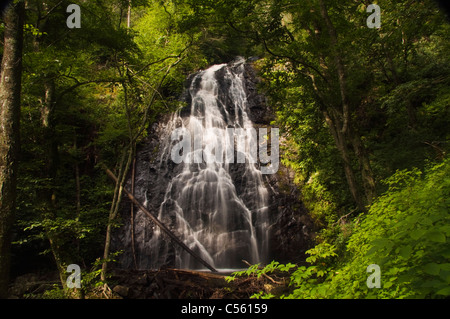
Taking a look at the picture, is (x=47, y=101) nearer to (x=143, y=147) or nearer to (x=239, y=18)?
(x=239, y=18)

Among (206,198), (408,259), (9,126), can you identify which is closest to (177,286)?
(206,198)

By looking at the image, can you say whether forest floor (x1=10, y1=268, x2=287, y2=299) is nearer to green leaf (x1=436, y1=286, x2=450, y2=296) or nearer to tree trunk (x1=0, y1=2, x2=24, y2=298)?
tree trunk (x1=0, y1=2, x2=24, y2=298)

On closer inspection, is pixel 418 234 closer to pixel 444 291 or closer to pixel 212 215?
pixel 444 291

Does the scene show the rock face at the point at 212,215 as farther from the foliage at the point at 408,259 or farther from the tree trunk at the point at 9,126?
the foliage at the point at 408,259

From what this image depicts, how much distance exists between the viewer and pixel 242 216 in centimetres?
1066

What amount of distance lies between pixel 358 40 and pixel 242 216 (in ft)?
24.4

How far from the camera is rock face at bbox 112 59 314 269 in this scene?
9805mm

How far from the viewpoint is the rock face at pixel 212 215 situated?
980 cm

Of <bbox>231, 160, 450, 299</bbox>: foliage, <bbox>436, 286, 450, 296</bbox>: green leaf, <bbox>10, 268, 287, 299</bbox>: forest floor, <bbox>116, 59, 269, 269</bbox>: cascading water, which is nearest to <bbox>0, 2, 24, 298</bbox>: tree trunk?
<bbox>10, 268, 287, 299</bbox>: forest floor

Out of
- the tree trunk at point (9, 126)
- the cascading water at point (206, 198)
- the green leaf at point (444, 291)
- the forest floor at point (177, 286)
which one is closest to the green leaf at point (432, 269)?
the green leaf at point (444, 291)

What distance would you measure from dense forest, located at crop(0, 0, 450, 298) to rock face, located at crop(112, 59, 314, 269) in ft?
3.16

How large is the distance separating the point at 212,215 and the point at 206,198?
86cm

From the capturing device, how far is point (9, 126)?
4121 mm
